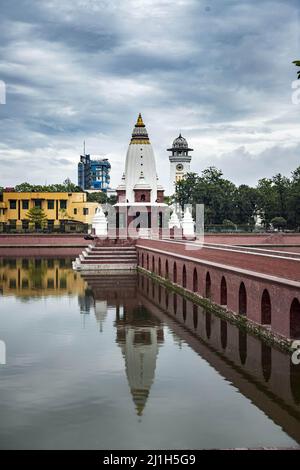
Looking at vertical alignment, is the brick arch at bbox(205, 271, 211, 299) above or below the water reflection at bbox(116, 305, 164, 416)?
above

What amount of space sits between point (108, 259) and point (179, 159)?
99969mm

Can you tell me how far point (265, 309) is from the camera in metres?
19.9

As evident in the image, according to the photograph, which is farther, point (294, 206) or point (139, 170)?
point (294, 206)

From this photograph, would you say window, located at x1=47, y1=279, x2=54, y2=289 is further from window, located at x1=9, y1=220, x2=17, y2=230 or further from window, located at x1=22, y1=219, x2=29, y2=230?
window, located at x1=22, y1=219, x2=29, y2=230

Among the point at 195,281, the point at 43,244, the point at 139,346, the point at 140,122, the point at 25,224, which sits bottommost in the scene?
the point at 139,346

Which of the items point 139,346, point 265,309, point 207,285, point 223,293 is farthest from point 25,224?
point 265,309

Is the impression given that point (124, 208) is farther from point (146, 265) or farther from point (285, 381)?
point (285, 381)

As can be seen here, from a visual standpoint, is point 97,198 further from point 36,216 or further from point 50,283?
point 50,283

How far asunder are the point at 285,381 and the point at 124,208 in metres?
43.9

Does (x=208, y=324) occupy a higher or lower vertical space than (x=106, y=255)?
lower

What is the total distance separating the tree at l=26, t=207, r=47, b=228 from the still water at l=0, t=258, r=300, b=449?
6530 cm

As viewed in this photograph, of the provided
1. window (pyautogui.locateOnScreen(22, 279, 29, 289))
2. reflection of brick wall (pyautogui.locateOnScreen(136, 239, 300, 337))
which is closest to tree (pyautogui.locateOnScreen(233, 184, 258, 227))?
window (pyautogui.locateOnScreen(22, 279, 29, 289))

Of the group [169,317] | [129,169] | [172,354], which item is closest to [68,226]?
[129,169]

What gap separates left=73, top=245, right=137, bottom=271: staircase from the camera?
153 feet
